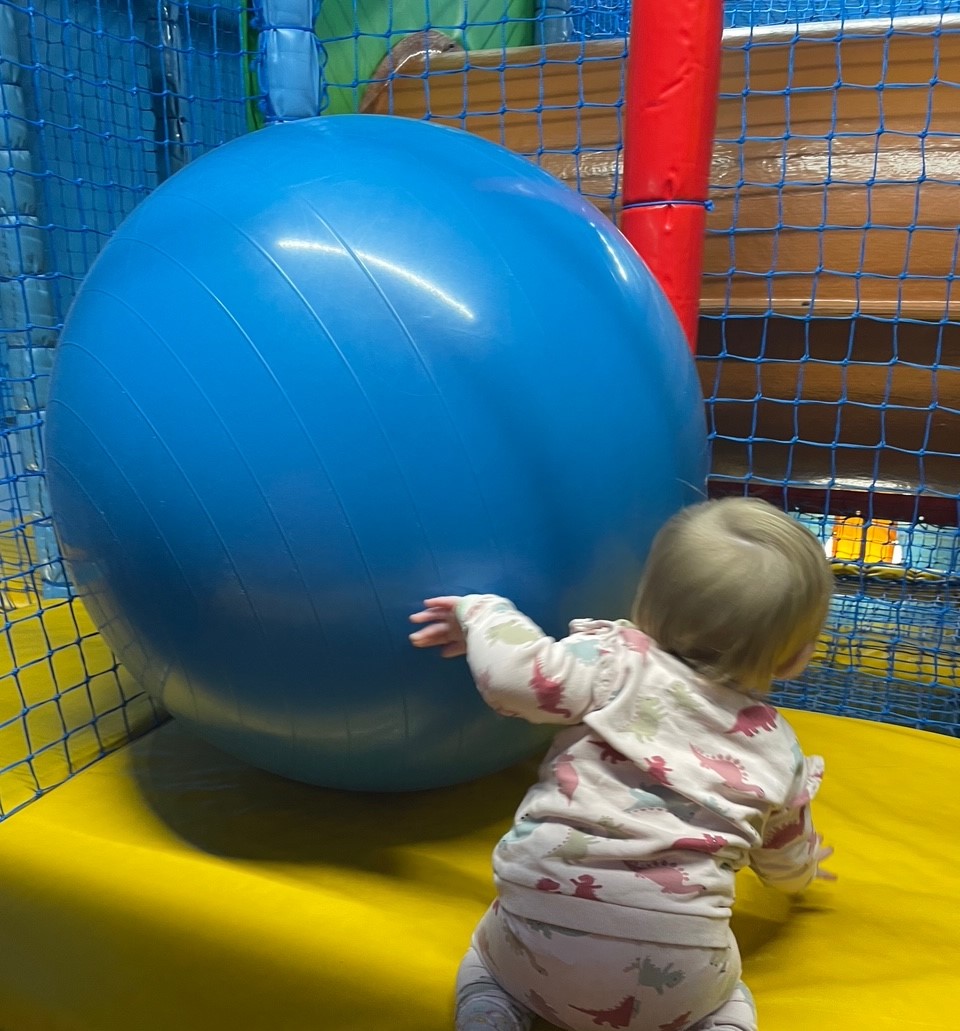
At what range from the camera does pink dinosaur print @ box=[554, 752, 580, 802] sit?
771 millimetres

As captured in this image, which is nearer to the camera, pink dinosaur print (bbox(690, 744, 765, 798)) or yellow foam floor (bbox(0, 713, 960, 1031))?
pink dinosaur print (bbox(690, 744, 765, 798))

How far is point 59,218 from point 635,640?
2157 millimetres

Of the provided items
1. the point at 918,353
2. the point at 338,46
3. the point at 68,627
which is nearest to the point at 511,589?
the point at 918,353

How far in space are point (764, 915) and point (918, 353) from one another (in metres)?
1.09

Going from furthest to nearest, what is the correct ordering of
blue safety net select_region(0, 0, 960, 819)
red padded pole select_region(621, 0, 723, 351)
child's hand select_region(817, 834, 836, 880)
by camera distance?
blue safety net select_region(0, 0, 960, 819) < red padded pole select_region(621, 0, 723, 351) < child's hand select_region(817, 834, 836, 880)

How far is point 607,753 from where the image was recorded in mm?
774

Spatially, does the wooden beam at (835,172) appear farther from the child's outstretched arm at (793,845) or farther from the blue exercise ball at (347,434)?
the child's outstretched arm at (793,845)

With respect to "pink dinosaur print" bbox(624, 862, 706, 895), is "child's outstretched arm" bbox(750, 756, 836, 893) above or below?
below

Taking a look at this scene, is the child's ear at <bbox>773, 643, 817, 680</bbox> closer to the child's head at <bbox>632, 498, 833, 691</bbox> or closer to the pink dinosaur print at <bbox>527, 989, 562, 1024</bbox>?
the child's head at <bbox>632, 498, 833, 691</bbox>

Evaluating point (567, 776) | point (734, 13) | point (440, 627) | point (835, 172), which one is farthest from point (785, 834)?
point (734, 13)

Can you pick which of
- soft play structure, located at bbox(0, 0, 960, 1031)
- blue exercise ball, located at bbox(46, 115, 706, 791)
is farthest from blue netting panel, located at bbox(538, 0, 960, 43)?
blue exercise ball, located at bbox(46, 115, 706, 791)

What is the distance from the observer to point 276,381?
0.82 metres

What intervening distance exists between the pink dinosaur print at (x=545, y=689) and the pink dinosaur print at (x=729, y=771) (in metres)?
0.12

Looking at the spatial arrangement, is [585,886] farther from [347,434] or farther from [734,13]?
[734,13]
